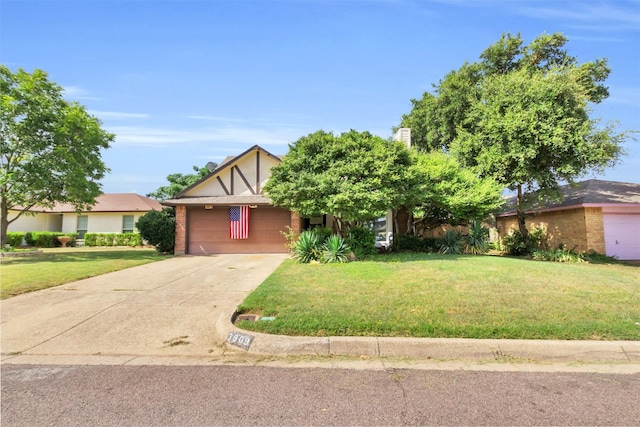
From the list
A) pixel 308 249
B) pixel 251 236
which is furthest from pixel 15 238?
pixel 308 249

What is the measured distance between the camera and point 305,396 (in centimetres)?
339

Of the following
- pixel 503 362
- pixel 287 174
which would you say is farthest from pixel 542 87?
pixel 503 362

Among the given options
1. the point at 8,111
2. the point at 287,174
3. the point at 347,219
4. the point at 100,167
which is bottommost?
the point at 347,219

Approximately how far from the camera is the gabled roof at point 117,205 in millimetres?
25650

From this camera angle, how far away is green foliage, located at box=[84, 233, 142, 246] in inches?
953

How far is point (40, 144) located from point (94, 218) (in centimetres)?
1091

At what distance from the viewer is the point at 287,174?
11.6 meters

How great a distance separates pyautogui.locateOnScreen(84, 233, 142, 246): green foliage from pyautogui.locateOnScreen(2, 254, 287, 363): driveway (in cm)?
1605

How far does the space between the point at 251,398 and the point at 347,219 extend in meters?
8.20

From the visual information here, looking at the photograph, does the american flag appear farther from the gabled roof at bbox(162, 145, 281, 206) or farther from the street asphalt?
the street asphalt

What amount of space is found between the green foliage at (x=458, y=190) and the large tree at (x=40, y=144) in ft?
55.0

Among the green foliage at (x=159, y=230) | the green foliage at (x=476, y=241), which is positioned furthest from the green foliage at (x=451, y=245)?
the green foliage at (x=159, y=230)

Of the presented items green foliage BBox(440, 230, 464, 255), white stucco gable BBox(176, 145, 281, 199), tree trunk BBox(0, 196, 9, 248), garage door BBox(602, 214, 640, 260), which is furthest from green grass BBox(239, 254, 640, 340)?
tree trunk BBox(0, 196, 9, 248)

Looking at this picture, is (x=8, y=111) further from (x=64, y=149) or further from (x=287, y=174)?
(x=287, y=174)
